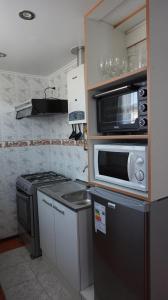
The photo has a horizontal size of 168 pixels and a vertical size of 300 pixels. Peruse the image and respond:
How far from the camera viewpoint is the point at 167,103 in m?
1.13

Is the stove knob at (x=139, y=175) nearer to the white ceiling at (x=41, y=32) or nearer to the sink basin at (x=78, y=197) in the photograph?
the sink basin at (x=78, y=197)

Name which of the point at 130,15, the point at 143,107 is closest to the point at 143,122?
the point at 143,107

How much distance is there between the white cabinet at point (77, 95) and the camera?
2.01m

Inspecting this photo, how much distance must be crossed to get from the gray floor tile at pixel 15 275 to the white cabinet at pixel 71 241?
0.32 metres

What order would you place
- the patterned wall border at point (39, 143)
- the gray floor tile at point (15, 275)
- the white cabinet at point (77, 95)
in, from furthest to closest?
the patterned wall border at point (39, 143) → the gray floor tile at point (15, 275) → the white cabinet at point (77, 95)

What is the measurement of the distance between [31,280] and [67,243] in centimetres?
69

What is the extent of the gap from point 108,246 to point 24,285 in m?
1.24

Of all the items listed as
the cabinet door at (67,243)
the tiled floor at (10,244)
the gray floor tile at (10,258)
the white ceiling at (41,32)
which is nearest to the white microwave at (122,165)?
the cabinet door at (67,243)

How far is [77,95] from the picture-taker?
2107 millimetres

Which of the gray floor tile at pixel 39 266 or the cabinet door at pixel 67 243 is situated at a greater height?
the cabinet door at pixel 67 243

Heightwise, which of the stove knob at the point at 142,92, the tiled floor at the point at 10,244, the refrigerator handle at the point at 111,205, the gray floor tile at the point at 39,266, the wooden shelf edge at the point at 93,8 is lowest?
the tiled floor at the point at 10,244

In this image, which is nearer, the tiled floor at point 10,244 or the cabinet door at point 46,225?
the cabinet door at point 46,225

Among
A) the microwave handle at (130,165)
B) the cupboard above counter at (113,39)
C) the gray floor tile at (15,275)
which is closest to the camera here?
the microwave handle at (130,165)

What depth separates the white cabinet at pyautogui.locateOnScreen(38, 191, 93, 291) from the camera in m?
1.72
